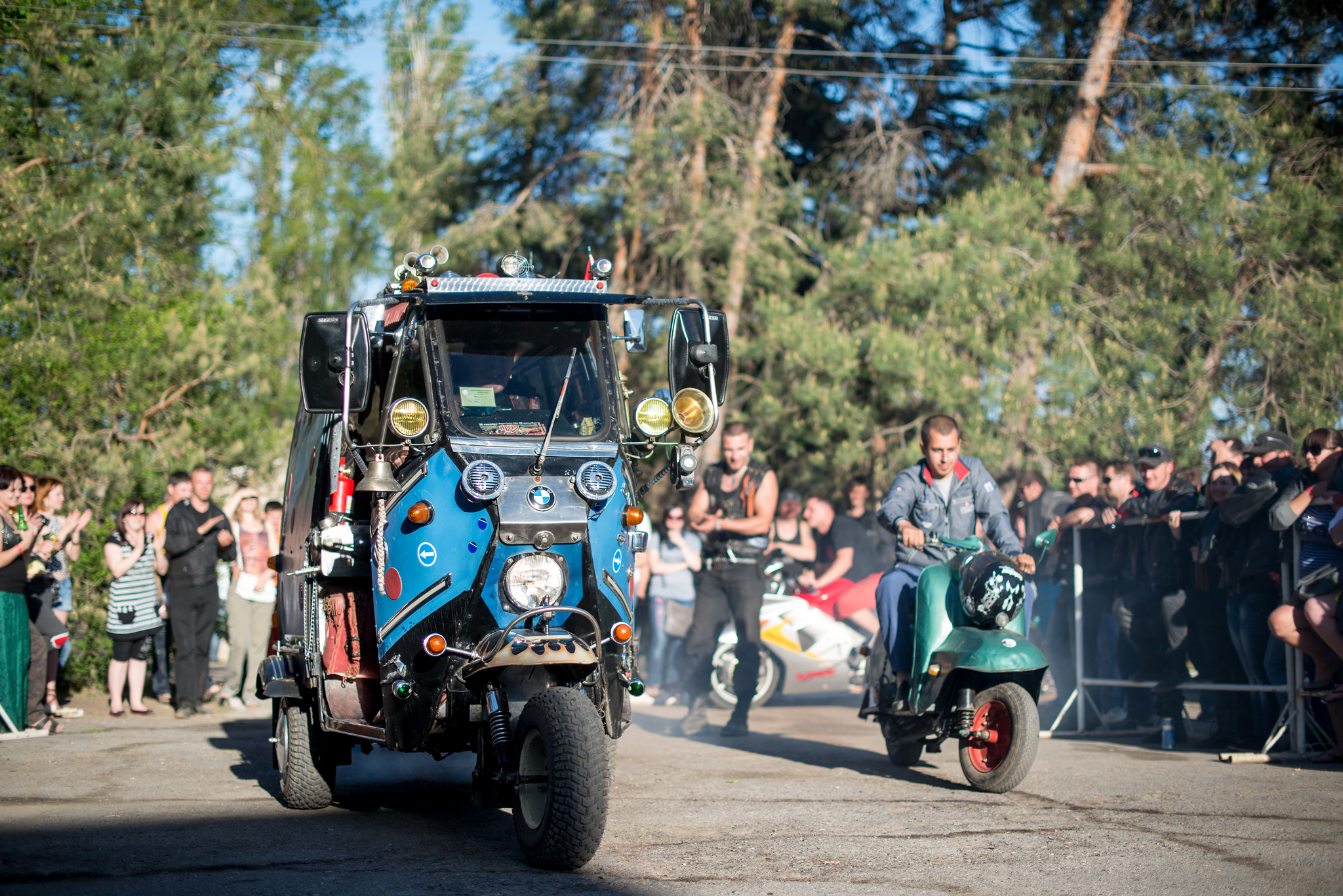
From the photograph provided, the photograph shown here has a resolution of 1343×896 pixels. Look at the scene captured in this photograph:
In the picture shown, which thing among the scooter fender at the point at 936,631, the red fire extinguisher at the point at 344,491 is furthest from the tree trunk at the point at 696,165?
the red fire extinguisher at the point at 344,491

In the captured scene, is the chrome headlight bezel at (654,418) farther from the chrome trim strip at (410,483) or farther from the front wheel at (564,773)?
the front wheel at (564,773)

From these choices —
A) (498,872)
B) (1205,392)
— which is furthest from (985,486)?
(1205,392)

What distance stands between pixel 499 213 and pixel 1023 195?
783 centimetres

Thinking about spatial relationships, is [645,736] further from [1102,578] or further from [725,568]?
[1102,578]

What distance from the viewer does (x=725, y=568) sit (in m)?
10.3

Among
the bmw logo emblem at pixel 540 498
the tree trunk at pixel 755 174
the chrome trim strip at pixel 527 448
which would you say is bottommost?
the bmw logo emblem at pixel 540 498

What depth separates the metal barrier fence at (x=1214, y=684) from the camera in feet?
27.6

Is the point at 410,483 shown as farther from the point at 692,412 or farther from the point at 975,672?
the point at 975,672

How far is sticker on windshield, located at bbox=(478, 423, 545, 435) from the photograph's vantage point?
19.6 feet

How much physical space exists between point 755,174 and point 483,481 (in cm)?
1340

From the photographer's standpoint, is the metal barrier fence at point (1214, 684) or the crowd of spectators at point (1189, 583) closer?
the crowd of spectators at point (1189, 583)

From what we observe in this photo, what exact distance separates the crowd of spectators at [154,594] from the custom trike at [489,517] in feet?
15.7

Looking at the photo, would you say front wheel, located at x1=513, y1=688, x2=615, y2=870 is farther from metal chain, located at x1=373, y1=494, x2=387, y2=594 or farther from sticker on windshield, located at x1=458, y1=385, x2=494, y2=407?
sticker on windshield, located at x1=458, y1=385, x2=494, y2=407

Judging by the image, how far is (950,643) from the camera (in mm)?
7305
